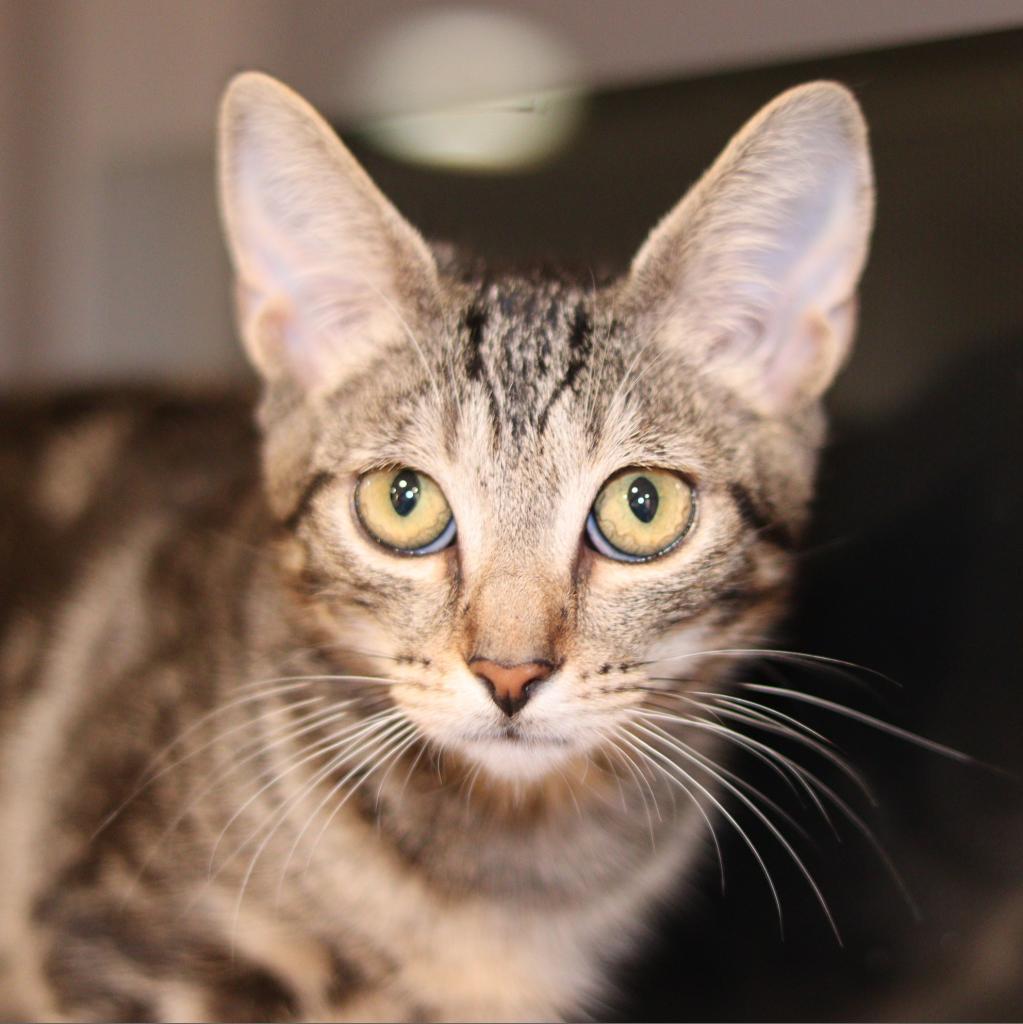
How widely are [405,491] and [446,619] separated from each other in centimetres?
11

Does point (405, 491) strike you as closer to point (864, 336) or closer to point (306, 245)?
point (306, 245)

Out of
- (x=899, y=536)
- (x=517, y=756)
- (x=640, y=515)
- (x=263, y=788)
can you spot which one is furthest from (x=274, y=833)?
(x=899, y=536)

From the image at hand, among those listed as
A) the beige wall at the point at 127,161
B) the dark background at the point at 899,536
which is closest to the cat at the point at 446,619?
the dark background at the point at 899,536

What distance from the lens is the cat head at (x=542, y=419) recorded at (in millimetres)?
832

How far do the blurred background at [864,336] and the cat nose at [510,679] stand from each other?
0.36 metres

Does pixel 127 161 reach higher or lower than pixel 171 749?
higher

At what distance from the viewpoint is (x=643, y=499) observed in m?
0.87

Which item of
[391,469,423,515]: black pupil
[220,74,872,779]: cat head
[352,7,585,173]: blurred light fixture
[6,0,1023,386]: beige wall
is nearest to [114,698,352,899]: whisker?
[220,74,872,779]: cat head

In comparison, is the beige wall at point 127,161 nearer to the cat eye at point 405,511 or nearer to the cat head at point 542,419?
the cat head at point 542,419

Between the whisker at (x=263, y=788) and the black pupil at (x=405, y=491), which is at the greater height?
the black pupil at (x=405, y=491)

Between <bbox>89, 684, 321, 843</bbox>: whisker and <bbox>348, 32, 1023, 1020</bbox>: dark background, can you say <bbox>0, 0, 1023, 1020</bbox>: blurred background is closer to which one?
<bbox>348, 32, 1023, 1020</bbox>: dark background

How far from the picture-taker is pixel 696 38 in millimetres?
1041

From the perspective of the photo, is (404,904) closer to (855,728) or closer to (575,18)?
(855,728)

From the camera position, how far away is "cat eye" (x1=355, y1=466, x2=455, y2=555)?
88 cm
